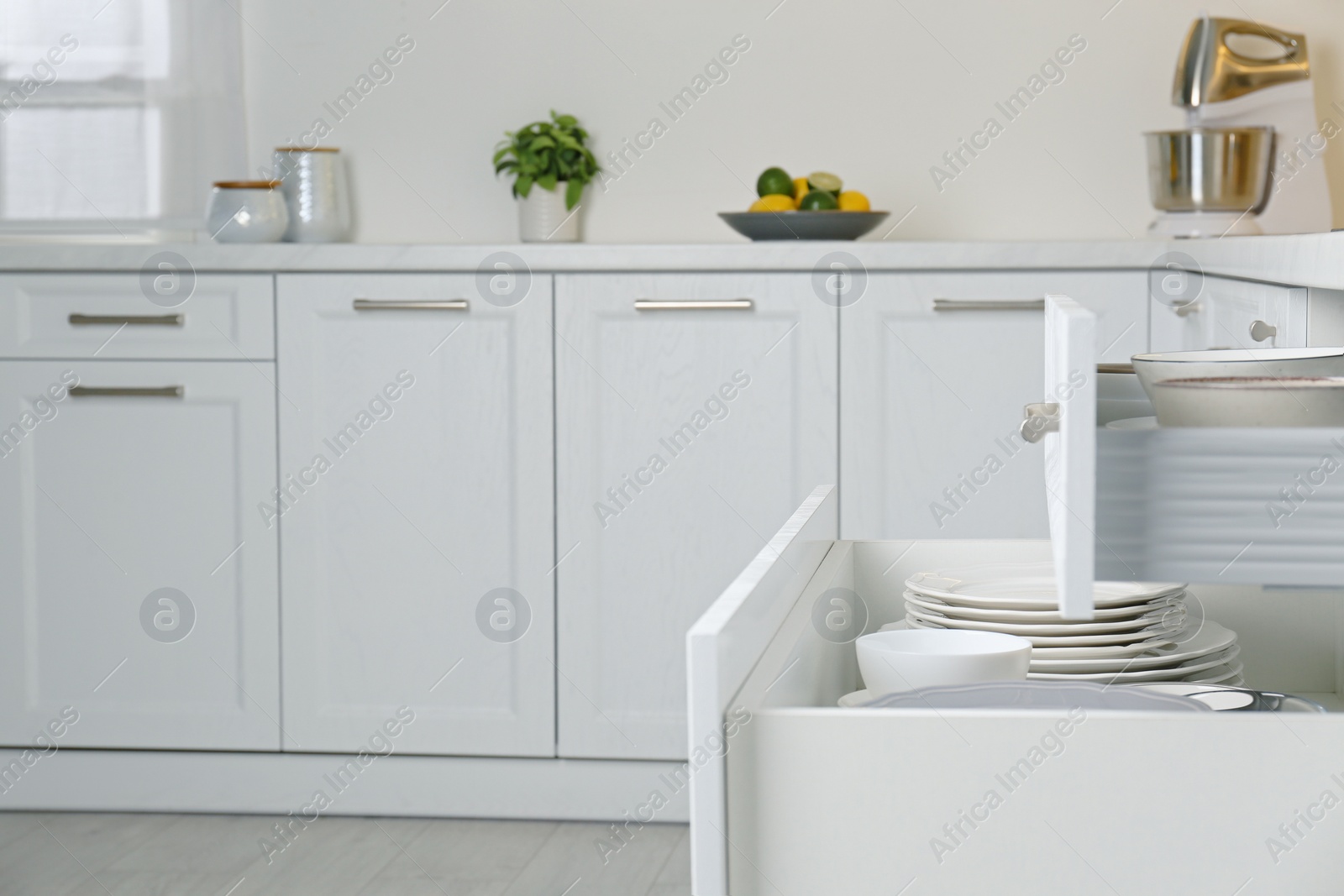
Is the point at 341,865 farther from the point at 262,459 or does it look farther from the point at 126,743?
the point at 262,459

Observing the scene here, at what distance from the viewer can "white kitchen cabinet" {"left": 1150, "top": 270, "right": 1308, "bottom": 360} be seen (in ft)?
4.62

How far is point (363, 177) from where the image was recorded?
9.26 feet

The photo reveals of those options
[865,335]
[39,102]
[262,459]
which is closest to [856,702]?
[865,335]

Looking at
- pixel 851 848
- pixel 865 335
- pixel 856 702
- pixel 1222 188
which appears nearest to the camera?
pixel 851 848

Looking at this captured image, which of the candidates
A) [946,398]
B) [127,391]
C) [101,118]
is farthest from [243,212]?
[946,398]

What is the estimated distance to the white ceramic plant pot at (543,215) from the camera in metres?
2.65

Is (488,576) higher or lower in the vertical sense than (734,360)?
lower

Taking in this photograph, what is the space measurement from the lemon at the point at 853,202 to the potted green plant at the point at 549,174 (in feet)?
1.82

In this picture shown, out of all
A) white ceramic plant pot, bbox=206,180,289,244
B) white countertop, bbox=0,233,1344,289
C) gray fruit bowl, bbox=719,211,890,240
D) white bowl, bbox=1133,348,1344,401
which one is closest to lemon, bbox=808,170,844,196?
gray fruit bowl, bbox=719,211,890,240

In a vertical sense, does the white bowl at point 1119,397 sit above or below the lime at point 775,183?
below

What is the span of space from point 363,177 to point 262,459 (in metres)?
0.79

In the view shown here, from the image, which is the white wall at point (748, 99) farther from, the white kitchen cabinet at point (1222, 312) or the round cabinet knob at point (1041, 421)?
the round cabinet knob at point (1041, 421)

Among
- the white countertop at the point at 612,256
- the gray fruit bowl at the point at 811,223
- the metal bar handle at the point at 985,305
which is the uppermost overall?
the gray fruit bowl at the point at 811,223

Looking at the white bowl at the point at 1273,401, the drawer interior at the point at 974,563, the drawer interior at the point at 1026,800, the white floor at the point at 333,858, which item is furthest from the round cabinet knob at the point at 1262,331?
the white floor at the point at 333,858
